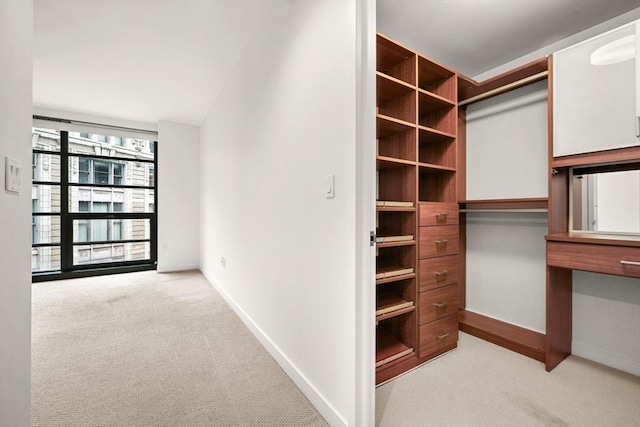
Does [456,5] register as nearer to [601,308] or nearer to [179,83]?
[601,308]

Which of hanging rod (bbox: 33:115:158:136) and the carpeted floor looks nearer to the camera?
the carpeted floor

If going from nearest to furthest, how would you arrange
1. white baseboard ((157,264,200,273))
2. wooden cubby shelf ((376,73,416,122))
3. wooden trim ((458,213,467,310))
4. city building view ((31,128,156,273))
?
wooden cubby shelf ((376,73,416,122)) < wooden trim ((458,213,467,310)) < city building view ((31,128,156,273)) < white baseboard ((157,264,200,273))

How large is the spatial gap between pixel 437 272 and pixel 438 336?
1.50 feet

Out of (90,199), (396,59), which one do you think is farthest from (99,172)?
(396,59)

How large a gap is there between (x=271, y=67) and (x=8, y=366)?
205cm

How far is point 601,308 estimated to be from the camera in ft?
6.20

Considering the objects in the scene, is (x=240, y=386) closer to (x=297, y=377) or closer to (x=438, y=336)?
(x=297, y=377)

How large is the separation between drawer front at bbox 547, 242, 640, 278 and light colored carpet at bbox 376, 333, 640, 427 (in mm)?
718

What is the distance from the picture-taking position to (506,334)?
214cm

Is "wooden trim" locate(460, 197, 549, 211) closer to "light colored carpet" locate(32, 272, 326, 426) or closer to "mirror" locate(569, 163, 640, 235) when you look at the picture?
"mirror" locate(569, 163, 640, 235)

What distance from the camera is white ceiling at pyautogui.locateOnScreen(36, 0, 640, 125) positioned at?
1829 mm

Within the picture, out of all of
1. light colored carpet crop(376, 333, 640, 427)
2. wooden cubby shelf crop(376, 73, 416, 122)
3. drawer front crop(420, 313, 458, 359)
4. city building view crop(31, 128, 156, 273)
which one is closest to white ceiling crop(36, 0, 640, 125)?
wooden cubby shelf crop(376, 73, 416, 122)

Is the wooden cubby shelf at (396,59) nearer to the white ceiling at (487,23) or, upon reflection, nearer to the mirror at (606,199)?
the white ceiling at (487,23)

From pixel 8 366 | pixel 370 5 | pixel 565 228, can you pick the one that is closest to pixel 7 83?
pixel 8 366
